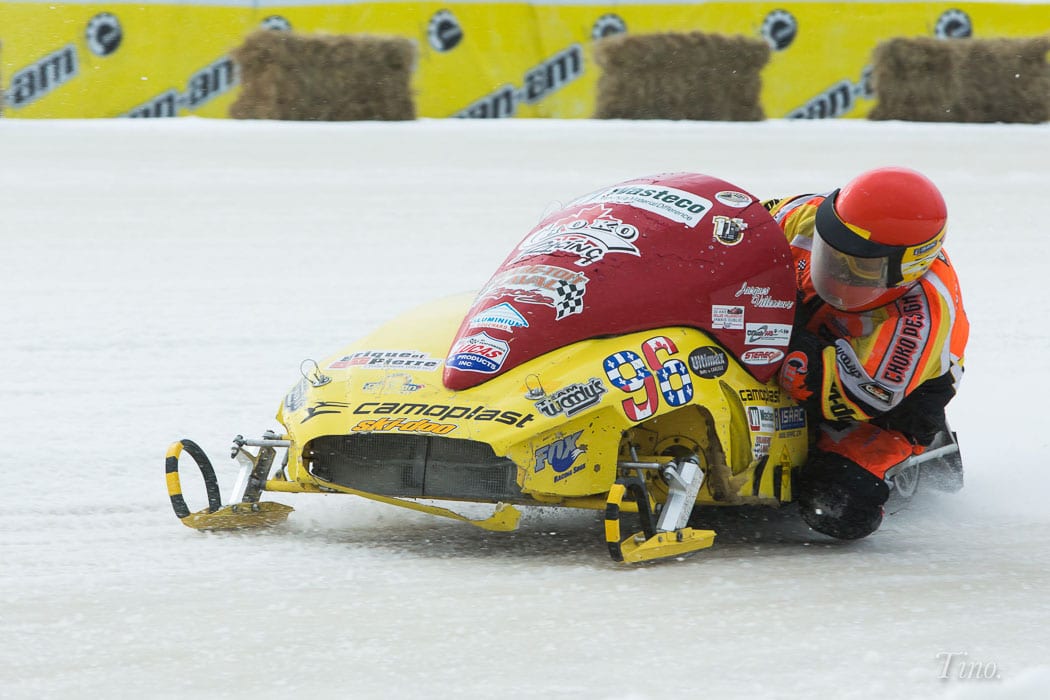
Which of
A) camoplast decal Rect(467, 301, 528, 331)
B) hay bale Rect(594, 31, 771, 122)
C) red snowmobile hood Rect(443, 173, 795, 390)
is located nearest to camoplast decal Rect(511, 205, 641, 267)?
red snowmobile hood Rect(443, 173, 795, 390)

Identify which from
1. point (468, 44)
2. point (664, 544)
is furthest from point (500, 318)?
point (468, 44)

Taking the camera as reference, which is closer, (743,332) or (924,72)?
(743,332)

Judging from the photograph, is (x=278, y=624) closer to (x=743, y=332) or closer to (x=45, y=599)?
(x=45, y=599)

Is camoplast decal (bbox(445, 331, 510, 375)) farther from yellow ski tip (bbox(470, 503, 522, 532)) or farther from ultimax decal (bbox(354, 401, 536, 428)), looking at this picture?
yellow ski tip (bbox(470, 503, 522, 532))

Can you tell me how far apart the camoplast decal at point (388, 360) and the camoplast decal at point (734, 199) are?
1.08 m

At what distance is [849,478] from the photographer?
4.29 m

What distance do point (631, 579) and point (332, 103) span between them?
41.8 ft

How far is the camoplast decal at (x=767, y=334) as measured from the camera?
4273mm

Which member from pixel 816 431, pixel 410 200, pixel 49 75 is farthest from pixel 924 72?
pixel 816 431

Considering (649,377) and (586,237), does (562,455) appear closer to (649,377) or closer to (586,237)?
(649,377)

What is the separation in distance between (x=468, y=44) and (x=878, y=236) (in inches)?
496

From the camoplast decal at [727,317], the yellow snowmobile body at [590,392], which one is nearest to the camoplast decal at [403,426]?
the yellow snowmobile body at [590,392]

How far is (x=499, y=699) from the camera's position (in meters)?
2.91

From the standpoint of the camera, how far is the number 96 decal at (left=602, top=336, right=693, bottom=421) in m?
3.90
